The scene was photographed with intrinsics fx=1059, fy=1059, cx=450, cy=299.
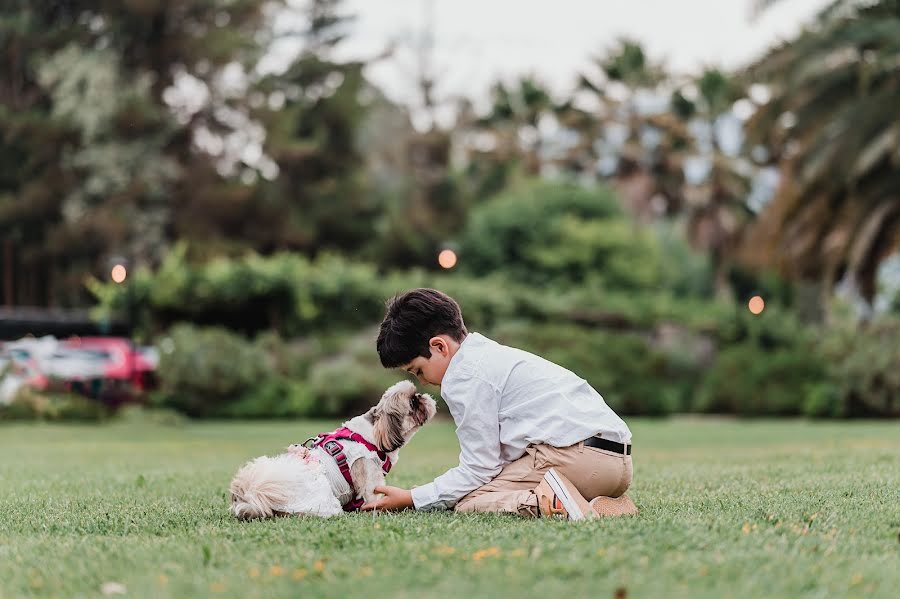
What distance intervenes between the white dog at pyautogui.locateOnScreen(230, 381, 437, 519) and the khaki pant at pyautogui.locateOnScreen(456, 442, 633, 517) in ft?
1.81

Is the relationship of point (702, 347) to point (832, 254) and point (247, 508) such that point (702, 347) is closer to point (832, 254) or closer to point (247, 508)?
point (832, 254)

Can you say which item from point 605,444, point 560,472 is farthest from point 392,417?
point 605,444

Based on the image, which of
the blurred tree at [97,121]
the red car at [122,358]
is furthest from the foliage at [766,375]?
the blurred tree at [97,121]

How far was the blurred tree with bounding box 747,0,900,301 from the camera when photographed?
20141mm

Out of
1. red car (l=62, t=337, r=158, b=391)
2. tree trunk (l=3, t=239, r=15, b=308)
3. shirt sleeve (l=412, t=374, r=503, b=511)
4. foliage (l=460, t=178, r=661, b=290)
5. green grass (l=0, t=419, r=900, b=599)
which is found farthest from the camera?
foliage (l=460, t=178, r=661, b=290)

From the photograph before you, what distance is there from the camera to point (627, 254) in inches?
Result: 1582

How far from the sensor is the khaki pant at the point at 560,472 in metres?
5.51

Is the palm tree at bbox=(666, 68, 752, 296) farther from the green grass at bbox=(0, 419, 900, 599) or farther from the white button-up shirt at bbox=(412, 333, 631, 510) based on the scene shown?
the white button-up shirt at bbox=(412, 333, 631, 510)

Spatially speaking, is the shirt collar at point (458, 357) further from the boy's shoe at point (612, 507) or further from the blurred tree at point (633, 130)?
the blurred tree at point (633, 130)

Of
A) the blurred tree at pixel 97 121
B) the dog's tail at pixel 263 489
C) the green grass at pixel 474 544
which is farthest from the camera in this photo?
the blurred tree at pixel 97 121

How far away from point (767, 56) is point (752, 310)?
7801 millimetres

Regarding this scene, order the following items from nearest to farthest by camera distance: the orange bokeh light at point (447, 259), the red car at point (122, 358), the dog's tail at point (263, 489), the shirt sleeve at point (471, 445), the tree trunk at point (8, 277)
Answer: the dog's tail at point (263, 489) → the shirt sleeve at point (471, 445) → the orange bokeh light at point (447, 259) → the red car at point (122, 358) → the tree trunk at point (8, 277)

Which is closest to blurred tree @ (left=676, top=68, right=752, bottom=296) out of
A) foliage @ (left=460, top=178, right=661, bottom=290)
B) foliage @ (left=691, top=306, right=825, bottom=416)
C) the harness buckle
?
foliage @ (left=460, top=178, right=661, bottom=290)

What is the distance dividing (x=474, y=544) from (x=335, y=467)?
5.11 ft
